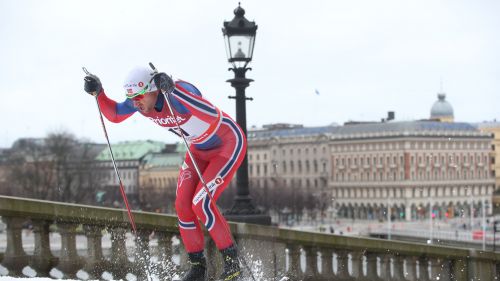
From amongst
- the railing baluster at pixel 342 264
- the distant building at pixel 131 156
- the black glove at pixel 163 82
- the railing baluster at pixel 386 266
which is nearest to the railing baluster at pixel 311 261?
the railing baluster at pixel 342 264

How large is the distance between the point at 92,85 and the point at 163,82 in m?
0.87

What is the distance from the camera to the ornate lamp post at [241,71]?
12.5 metres

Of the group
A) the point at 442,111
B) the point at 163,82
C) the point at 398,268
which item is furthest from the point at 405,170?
the point at 163,82

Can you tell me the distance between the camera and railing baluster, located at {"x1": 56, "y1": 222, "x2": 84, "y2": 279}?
1099cm

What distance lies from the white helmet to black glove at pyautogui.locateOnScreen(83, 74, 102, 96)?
0.43 meters

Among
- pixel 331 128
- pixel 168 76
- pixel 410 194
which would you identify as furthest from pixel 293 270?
pixel 331 128

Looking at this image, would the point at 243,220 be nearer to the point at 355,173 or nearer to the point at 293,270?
the point at 293,270

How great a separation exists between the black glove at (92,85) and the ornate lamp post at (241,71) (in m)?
3.67

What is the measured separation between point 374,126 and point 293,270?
12446cm

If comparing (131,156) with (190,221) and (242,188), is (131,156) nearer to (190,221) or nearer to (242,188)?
(242,188)

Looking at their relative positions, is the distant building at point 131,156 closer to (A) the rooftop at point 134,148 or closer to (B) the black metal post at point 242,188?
(A) the rooftop at point 134,148

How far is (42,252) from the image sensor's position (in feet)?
36.0

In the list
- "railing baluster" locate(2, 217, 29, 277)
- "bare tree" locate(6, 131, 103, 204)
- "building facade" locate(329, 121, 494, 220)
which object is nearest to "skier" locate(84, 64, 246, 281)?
"railing baluster" locate(2, 217, 29, 277)

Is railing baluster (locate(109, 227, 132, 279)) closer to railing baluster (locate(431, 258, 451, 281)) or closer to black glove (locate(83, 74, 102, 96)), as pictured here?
black glove (locate(83, 74, 102, 96))
